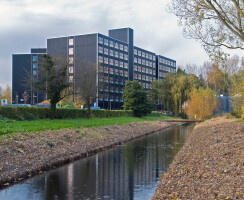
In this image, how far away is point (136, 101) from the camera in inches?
2315

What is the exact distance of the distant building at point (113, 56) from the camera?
291 feet

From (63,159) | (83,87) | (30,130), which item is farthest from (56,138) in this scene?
(83,87)

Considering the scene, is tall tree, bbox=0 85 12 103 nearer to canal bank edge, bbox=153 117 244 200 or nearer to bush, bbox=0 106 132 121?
bush, bbox=0 106 132 121

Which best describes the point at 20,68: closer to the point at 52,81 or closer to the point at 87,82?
the point at 87,82

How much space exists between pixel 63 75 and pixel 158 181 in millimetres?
21631

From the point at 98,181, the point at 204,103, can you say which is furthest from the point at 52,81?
the point at 204,103

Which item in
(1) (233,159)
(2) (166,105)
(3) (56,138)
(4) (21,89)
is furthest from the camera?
(4) (21,89)

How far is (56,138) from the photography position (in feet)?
57.5

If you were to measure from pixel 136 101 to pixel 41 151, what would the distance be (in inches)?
1769

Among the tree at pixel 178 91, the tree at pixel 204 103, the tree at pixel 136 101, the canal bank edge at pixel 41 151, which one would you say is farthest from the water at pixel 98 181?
the tree at pixel 178 91

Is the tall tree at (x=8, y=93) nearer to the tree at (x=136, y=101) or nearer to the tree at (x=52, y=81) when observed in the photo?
the tree at (x=136, y=101)

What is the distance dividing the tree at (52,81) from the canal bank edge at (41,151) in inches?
398

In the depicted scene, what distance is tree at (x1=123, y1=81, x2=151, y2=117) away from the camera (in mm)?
58519

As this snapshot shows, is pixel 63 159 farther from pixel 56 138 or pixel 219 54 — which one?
pixel 219 54
